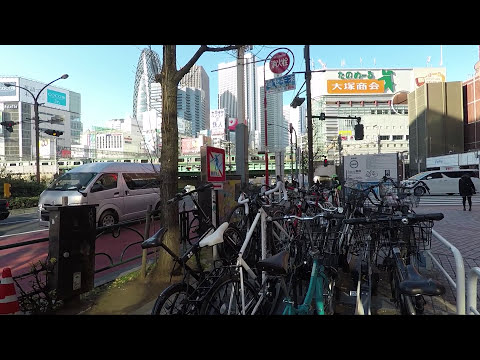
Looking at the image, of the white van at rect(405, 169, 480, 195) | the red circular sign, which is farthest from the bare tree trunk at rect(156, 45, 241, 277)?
the white van at rect(405, 169, 480, 195)

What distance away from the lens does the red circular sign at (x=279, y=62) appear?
996cm

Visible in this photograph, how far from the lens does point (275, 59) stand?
10.2 m

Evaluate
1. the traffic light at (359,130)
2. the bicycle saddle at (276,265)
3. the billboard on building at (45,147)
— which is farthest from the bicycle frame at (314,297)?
the billboard on building at (45,147)

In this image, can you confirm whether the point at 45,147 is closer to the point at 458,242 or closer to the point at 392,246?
the point at 458,242

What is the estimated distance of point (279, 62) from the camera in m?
10.2

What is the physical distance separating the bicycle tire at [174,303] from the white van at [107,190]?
5402 millimetres

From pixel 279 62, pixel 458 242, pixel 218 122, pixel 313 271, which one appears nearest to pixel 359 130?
pixel 279 62

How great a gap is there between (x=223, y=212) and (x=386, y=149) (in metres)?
75.6

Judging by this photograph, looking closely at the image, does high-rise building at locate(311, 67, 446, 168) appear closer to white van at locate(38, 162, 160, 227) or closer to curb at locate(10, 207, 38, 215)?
curb at locate(10, 207, 38, 215)

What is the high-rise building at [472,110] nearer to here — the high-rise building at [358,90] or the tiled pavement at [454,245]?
the high-rise building at [358,90]

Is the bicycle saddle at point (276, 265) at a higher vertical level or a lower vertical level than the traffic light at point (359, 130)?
lower

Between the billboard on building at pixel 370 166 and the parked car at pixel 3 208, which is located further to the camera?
the billboard on building at pixel 370 166

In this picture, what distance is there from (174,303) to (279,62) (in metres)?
9.27
